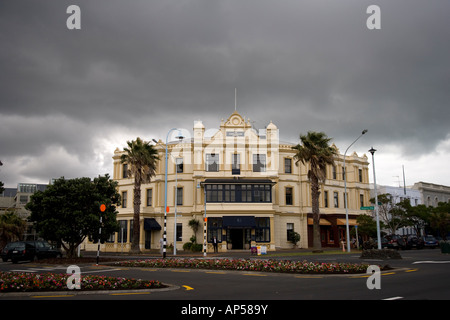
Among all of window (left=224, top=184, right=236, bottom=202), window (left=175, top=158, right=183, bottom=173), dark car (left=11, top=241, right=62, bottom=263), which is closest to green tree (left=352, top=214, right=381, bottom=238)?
window (left=224, top=184, right=236, bottom=202)

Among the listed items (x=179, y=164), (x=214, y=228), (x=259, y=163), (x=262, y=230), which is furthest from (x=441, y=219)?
(x=179, y=164)

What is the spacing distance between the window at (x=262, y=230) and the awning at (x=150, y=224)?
11660 millimetres

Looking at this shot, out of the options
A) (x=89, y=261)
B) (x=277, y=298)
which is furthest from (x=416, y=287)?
(x=89, y=261)

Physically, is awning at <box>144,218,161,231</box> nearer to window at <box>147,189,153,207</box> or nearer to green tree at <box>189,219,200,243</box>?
window at <box>147,189,153,207</box>

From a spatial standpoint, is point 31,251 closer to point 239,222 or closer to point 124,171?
point 239,222

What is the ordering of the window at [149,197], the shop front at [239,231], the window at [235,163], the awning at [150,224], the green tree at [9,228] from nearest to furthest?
the green tree at [9,228]
the shop front at [239,231]
the awning at [150,224]
the window at [235,163]
the window at [149,197]

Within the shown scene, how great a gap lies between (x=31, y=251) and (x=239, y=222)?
21767 millimetres

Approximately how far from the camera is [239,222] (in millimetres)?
43500

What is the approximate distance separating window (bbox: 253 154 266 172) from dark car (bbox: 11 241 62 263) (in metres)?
24.5

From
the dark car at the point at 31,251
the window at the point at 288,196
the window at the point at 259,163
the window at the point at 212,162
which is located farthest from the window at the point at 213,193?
the dark car at the point at 31,251

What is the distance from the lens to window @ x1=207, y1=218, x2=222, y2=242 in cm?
4422

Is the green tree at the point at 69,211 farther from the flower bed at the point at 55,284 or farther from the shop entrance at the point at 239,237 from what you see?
the shop entrance at the point at 239,237

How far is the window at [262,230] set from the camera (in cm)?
4439

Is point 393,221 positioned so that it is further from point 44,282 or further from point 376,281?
point 44,282
